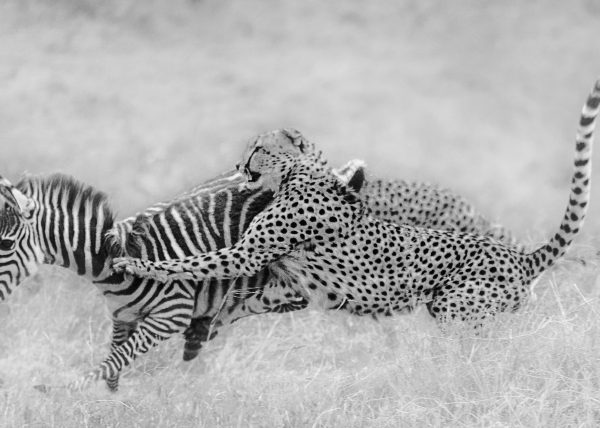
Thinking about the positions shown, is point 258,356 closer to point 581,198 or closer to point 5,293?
point 5,293

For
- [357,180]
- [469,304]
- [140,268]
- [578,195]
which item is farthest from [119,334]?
[578,195]

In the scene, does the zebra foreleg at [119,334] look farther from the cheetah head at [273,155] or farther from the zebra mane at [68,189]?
the cheetah head at [273,155]

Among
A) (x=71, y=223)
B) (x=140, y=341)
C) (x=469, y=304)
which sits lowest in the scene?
(x=140, y=341)

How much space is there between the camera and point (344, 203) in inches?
287

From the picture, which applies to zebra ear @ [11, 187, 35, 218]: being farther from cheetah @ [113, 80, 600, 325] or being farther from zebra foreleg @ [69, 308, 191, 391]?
zebra foreleg @ [69, 308, 191, 391]

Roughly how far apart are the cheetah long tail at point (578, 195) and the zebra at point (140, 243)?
549 mm

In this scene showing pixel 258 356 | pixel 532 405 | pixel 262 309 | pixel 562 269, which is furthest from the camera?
pixel 562 269

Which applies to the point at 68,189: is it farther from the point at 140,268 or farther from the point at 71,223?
the point at 140,268

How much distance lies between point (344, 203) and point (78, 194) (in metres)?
1.57

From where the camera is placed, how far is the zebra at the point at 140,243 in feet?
23.7

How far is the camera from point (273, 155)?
7.25 m

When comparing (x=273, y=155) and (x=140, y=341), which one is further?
(x=140, y=341)

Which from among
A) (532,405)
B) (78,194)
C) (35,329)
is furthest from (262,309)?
(35,329)

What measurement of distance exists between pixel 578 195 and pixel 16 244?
10.5 ft
